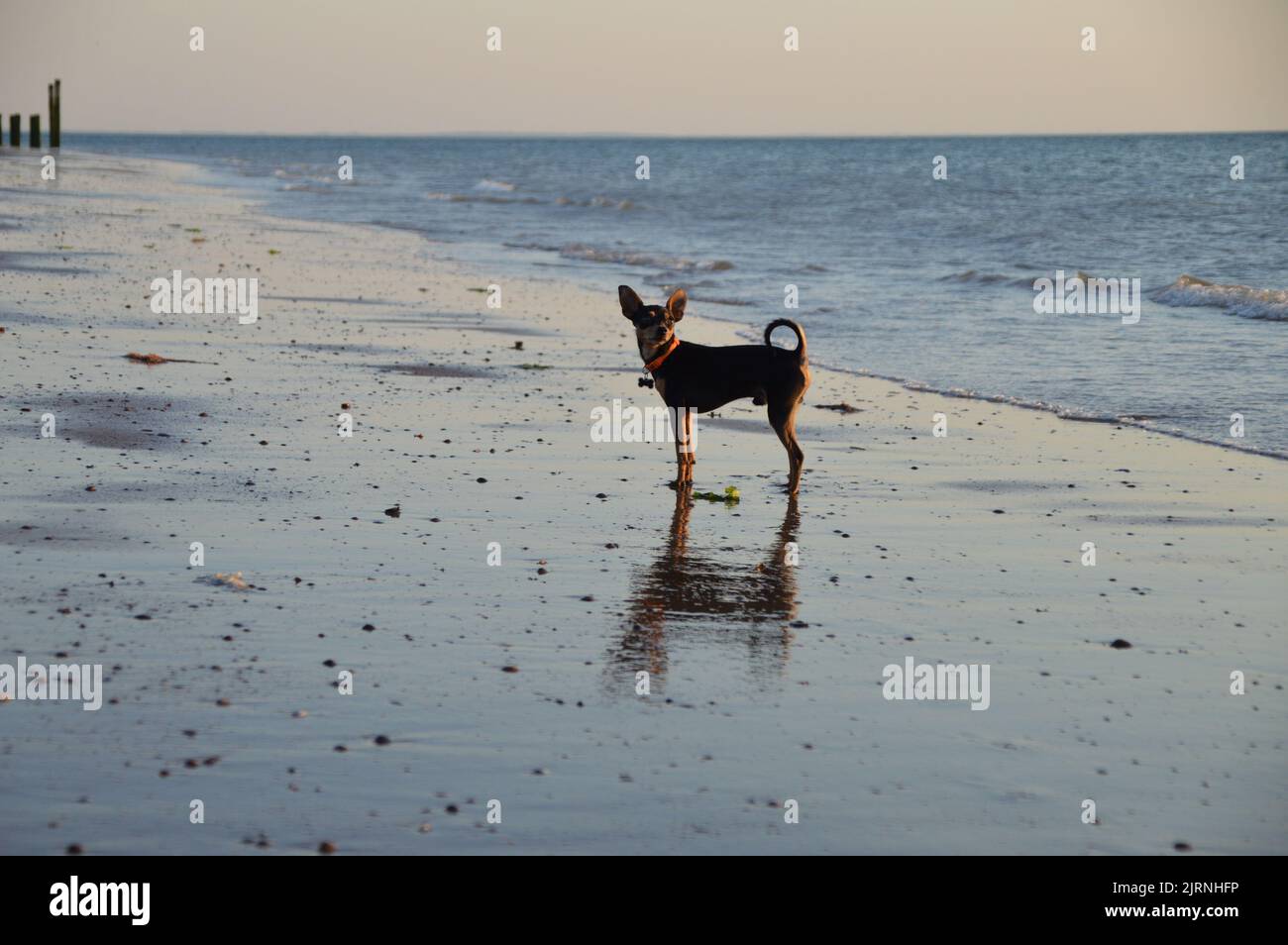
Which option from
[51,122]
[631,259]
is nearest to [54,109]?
[51,122]

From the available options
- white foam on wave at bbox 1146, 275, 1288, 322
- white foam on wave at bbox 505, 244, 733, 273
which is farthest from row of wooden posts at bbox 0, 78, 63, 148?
white foam on wave at bbox 1146, 275, 1288, 322

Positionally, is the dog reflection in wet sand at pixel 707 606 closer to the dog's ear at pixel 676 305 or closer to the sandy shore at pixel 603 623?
the sandy shore at pixel 603 623

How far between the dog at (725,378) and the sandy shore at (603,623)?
42cm

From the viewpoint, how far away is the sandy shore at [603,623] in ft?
16.9

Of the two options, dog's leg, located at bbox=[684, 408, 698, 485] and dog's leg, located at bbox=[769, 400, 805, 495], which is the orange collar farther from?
dog's leg, located at bbox=[769, 400, 805, 495]

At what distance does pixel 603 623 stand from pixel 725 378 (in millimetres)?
3337

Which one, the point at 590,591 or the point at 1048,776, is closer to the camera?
the point at 1048,776

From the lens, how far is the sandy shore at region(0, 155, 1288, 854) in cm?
516

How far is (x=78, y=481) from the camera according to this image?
9648 mm

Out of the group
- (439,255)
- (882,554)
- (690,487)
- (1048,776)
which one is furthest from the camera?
(439,255)

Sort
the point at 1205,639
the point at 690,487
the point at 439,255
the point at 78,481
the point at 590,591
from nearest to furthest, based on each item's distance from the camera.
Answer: the point at 1205,639, the point at 590,591, the point at 78,481, the point at 690,487, the point at 439,255

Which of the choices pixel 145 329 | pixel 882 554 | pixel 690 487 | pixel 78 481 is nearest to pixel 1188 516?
pixel 882 554
